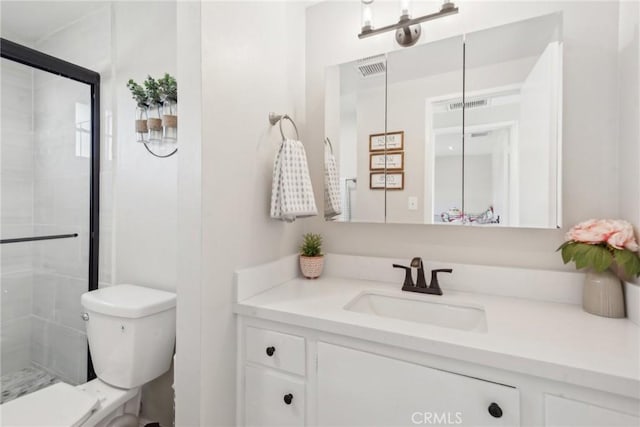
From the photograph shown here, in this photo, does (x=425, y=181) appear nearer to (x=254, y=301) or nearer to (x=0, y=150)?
(x=254, y=301)

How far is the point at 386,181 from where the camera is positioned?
1414mm

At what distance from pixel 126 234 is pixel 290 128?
112cm

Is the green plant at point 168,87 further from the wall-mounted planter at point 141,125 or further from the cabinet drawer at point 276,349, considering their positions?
the cabinet drawer at point 276,349

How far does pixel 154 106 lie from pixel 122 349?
3.94 feet

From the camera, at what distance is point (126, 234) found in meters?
1.67

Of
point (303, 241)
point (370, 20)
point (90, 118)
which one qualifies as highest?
point (370, 20)

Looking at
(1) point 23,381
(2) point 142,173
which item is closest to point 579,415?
(2) point 142,173

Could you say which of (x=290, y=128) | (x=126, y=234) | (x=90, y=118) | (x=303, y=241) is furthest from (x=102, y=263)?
(x=290, y=128)

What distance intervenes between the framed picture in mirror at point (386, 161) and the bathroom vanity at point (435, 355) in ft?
1.75

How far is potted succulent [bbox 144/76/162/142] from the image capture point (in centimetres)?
148

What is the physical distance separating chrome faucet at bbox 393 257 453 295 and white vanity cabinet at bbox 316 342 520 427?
434 millimetres

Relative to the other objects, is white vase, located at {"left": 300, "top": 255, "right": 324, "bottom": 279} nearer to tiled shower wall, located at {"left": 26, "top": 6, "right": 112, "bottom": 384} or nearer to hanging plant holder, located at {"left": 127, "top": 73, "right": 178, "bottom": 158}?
hanging plant holder, located at {"left": 127, "top": 73, "right": 178, "bottom": 158}

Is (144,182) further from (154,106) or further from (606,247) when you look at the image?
(606,247)

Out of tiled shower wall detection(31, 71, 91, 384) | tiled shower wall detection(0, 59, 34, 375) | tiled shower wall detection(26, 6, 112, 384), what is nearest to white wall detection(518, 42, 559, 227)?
tiled shower wall detection(26, 6, 112, 384)
